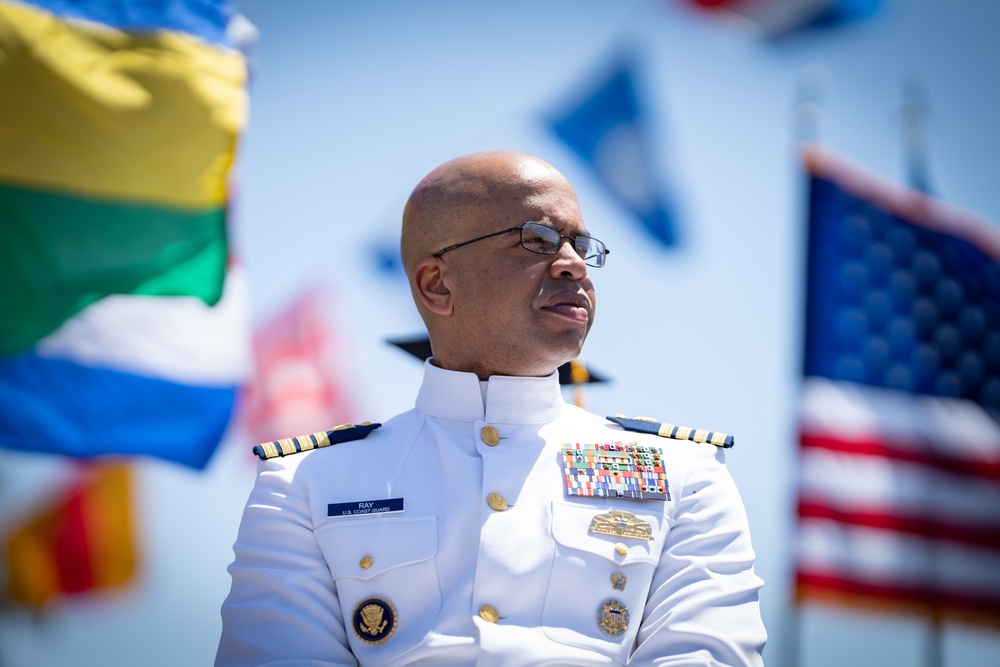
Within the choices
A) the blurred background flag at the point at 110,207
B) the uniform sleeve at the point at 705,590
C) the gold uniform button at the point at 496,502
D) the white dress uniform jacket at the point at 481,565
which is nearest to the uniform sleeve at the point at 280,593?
the white dress uniform jacket at the point at 481,565

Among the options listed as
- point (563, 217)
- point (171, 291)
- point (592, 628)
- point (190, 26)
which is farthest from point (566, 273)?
point (190, 26)

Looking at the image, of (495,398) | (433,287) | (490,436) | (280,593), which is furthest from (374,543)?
(433,287)

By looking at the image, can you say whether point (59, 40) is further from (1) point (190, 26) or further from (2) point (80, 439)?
(2) point (80, 439)

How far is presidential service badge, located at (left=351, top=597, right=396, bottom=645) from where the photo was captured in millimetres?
2805

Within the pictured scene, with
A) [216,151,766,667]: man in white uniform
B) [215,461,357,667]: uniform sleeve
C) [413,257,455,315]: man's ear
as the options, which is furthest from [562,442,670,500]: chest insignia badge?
[215,461,357,667]: uniform sleeve

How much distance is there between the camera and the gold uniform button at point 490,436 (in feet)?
10.3

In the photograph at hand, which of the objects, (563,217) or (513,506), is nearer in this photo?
(513,506)

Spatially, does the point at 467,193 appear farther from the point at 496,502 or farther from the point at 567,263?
the point at 496,502

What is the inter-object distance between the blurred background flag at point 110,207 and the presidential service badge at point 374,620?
4752mm

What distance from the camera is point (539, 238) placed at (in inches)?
127

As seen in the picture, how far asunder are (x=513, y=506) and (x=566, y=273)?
84 centimetres

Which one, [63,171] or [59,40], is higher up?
[59,40]

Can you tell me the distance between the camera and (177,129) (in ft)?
24.1

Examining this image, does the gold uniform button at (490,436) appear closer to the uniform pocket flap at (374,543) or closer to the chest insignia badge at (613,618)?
the uniform pocket flap at (374,543)
